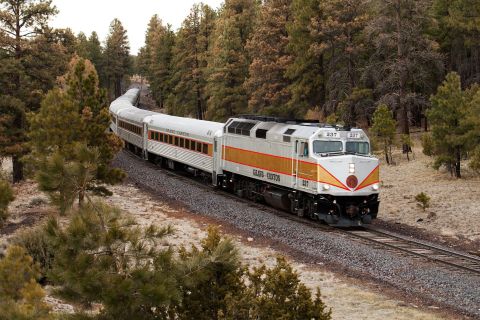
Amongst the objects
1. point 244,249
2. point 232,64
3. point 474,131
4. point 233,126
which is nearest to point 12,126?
point 233,126

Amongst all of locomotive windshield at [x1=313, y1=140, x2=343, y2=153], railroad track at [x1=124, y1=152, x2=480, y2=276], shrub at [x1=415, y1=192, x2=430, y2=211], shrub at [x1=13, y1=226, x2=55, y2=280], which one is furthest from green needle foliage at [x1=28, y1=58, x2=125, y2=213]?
Answer: shrub at [x1=415, y1=192, x2=430, y2=211]

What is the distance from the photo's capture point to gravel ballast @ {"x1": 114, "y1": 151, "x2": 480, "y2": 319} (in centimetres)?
1422

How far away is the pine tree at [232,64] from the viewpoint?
53.4 m

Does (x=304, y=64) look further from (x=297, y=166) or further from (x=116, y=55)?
(x=116, y=55)

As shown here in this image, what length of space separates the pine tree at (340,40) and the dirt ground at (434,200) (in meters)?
11.0

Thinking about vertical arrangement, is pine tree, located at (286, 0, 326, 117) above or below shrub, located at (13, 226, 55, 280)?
above

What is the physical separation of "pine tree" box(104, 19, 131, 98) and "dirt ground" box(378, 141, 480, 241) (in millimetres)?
96808

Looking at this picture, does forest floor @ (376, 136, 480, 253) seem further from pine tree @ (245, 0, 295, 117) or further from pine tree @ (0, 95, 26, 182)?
pine tree @ (0, 95, 26, 182)

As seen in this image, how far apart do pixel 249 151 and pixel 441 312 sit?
1361 cm

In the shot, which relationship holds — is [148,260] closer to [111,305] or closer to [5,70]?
[111,305]

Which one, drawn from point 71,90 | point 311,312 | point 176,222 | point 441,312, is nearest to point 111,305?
point 311,312

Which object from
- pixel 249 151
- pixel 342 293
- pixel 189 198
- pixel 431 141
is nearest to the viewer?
pixel 342 293

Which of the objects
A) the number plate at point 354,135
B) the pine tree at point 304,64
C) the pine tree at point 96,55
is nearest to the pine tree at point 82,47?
the pine tree at point 96,55

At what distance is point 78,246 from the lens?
7457 millimetres
